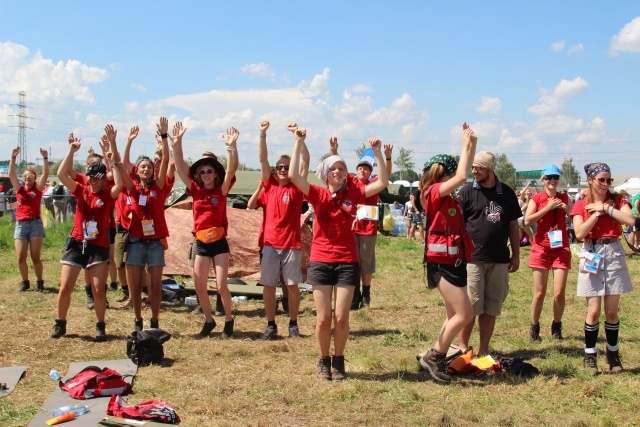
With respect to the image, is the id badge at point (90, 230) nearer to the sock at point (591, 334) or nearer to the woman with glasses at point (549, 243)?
the woman with glasses at point (549, 243)

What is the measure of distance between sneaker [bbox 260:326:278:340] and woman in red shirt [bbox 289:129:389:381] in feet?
5.60

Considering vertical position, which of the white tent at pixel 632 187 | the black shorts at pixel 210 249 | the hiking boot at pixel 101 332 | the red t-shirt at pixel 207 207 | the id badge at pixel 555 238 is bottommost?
the hiking boot at pixel 101 332

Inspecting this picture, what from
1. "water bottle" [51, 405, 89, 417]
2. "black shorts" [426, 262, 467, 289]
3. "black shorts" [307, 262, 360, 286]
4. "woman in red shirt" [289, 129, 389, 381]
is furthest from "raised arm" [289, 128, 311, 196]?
"water bottle" [51, 405, 89, 417]

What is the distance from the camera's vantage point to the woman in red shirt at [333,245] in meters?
5.31

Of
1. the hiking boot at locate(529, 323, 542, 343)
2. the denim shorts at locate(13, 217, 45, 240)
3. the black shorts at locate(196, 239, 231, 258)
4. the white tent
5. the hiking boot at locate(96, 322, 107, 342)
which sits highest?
the white tent

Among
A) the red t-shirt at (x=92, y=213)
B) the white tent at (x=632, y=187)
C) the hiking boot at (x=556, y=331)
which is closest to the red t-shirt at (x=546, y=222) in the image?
the hiking boot at (x=556, y=331)

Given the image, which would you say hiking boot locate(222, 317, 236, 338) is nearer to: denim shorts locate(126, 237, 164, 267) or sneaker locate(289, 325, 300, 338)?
sneaker locate(289, 325, 300, 338)

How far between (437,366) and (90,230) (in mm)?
3791

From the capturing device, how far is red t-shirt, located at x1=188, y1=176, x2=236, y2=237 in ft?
23.0

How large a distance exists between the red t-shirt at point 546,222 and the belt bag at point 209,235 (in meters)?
3.32

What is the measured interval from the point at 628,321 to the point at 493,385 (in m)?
3.67

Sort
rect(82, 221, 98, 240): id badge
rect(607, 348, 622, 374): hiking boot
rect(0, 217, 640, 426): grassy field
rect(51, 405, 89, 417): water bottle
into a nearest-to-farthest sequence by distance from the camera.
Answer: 1. rect(51, 405, 89, 417): water bottle
2. rect(0, 217, 640, 426): grassy field
3. rect(607, 348, 622, 374): hiking boot
4. rect(82, 221, 98, 240): id badge

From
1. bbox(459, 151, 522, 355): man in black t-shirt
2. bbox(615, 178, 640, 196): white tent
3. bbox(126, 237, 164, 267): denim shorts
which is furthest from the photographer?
bbox(615, 178, 640, 196): white tent

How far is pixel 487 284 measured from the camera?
5992 mm
